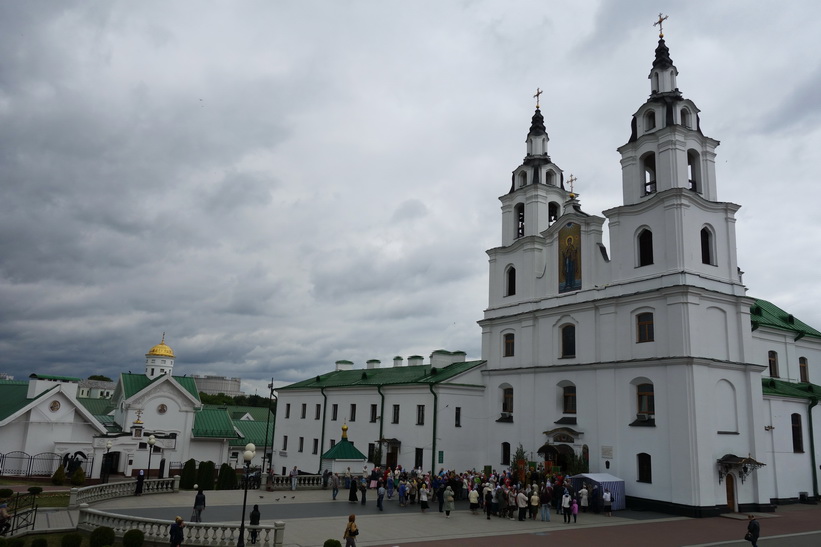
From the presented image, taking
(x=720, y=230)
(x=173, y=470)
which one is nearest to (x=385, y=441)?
(x=173, y=470)

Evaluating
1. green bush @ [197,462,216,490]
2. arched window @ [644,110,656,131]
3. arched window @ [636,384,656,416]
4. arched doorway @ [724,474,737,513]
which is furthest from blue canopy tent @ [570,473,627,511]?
green bush @ [197,462,216,490]

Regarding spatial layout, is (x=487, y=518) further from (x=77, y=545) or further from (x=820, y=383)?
(x=820, y=383)

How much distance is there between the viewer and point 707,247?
30.3 m

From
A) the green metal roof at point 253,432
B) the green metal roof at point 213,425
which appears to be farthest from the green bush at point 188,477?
the green metal roof at point 253,432

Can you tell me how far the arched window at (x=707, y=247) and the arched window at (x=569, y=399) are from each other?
958 cm

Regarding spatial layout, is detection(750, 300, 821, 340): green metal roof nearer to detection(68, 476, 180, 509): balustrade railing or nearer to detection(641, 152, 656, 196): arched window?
detection(641, 152, 656, 196): arched window

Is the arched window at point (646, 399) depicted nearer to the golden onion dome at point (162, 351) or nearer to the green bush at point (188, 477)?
the green bush at point (188, 477)

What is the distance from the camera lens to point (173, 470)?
47312 millimetres

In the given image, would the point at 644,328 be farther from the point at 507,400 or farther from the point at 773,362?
the point at 773,362

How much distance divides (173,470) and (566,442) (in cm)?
3167

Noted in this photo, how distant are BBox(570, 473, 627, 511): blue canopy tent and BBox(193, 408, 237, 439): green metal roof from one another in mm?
33560

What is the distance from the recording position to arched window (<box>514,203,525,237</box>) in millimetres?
39812

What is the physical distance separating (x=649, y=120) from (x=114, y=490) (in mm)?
31519

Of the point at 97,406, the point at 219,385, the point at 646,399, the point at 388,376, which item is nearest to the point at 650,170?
the point at 646,399
